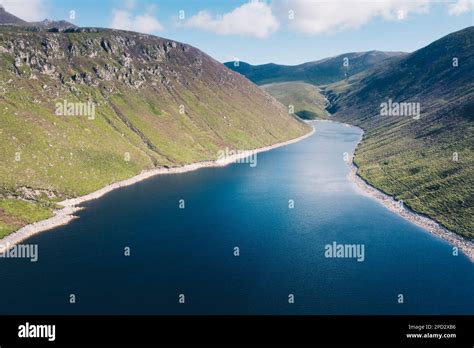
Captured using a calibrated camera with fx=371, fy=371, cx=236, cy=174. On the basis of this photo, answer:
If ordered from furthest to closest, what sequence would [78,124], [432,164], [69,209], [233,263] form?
[78,124], [432,164], [69,209], [233,263]

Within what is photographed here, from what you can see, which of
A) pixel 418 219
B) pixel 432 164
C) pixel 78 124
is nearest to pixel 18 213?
pixel 78 124

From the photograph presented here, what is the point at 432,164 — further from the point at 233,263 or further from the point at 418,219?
the point at 233,263

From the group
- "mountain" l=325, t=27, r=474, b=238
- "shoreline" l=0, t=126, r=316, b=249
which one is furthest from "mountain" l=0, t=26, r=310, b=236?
"mountain" l=325, t=27, r=474, b=238

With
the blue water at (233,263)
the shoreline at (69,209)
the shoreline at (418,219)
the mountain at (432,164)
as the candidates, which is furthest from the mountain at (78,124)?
the mountain at (432,164)

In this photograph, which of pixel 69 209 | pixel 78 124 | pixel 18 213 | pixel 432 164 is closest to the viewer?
pixel 18 213
